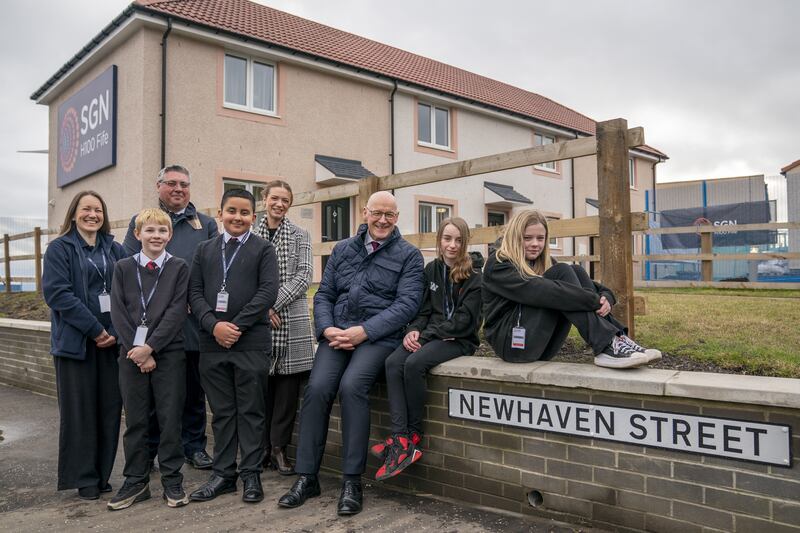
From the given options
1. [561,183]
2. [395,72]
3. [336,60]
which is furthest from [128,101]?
[561,183]

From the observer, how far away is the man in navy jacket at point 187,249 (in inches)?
169

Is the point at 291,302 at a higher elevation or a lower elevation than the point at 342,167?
lower

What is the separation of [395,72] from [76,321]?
13700 mm

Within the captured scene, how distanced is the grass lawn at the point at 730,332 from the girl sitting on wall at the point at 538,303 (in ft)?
3.35

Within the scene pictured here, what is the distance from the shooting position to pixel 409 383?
3.62m

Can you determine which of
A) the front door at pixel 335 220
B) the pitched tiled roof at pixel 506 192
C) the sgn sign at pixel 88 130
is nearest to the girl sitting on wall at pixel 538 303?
the front door at pixel 335 220

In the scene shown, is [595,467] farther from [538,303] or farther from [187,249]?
[187,249]

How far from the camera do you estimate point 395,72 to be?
1619 cm

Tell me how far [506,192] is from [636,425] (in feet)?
52.4

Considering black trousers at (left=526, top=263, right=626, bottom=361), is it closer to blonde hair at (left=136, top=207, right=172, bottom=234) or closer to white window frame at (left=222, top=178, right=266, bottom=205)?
blonde hair at (left=136, top=207, right=172, bottom=234)

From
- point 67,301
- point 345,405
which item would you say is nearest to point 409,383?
point 345,405

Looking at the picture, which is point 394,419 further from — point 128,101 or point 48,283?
point 128,101

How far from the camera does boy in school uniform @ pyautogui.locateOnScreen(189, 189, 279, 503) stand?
3.75 meters

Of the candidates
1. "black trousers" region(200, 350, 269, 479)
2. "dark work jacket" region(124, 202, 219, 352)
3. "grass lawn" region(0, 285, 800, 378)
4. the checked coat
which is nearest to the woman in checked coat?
the checked coat
